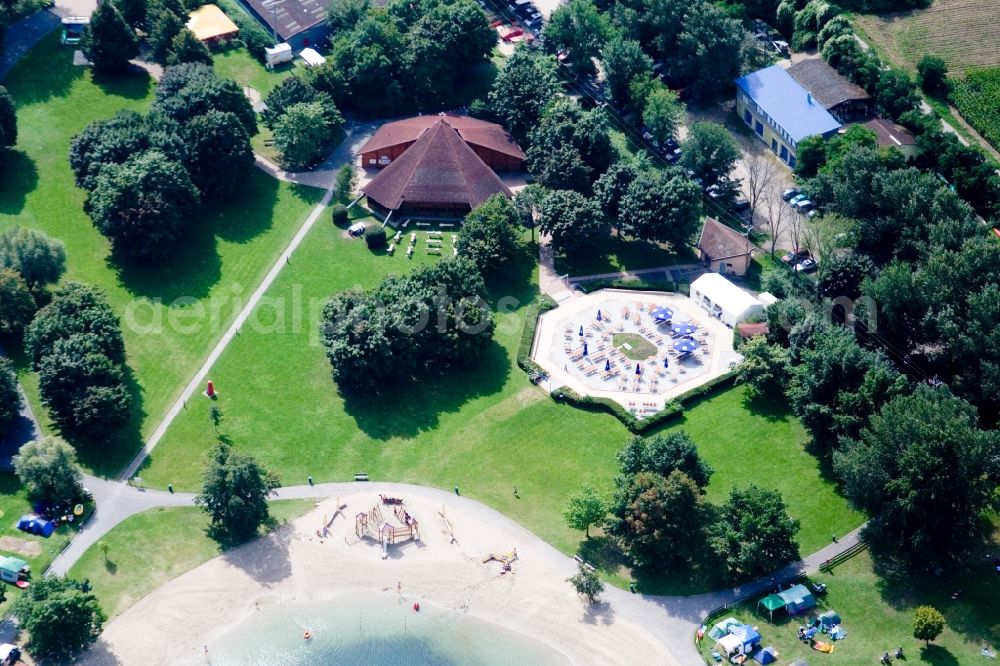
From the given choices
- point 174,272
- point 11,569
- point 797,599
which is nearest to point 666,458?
point 797,599

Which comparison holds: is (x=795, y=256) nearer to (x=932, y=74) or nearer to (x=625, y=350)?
(x=625, y=350)

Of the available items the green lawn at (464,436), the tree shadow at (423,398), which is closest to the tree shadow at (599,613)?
the green lawn at (464,436)

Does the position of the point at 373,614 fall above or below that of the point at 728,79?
below

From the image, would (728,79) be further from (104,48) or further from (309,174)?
(104,48)

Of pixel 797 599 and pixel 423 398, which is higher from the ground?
pixel 797 599

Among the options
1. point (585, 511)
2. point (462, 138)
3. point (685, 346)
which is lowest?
point (685, 346)

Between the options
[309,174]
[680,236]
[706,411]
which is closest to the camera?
[706,411]

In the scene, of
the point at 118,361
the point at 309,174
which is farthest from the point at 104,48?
the point at 118,361
